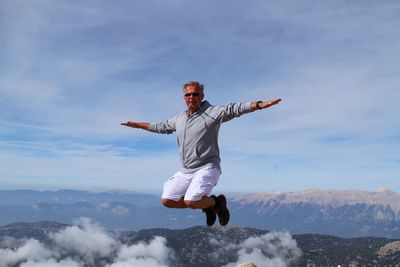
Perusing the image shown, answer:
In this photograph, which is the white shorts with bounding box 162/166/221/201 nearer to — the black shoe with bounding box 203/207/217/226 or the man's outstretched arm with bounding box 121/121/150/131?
the black shoe with bounding box 203/207/217/226

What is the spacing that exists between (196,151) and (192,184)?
0.95 metres

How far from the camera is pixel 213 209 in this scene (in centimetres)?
1298

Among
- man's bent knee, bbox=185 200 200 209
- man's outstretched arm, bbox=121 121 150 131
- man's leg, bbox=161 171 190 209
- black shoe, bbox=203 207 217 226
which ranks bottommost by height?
black shoe, bbox=203 207 217 226

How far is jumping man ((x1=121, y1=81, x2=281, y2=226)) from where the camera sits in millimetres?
11383

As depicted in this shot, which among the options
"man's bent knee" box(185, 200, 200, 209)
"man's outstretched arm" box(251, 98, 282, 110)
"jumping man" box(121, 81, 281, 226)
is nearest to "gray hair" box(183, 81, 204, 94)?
"jumping man" box(121, 81, 281, 226)

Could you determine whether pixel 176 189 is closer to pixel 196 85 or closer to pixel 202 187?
pixel 202 187

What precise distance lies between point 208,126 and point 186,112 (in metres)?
1.15

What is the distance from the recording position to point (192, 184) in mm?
11656

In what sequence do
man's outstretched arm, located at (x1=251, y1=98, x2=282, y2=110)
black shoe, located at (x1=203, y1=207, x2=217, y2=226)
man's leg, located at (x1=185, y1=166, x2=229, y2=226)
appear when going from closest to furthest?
1. man's outstretched arm, located at (x1=251, y1=98, x2=282, y2=110)
2. man's leg, located at (x1=185, y1=166, x2=229, y2=226)
3. black shoe, located at (x1=203, y1=207, x2=217, y2=226)

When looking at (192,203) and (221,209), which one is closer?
(192,203)

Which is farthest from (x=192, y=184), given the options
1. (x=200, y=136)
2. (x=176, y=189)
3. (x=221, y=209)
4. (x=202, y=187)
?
(x=221, y=209)

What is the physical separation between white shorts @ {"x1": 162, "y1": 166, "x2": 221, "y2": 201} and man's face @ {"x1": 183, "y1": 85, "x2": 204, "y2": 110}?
1.83 metres

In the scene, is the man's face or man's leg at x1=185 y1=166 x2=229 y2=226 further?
man's leg at x1=185 y1=166 x2=229 y2=226

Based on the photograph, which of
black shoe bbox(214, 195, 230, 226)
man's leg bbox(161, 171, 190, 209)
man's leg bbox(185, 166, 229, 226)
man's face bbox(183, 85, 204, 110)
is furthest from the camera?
black shoe bbox(214, 195, 230, 226)
